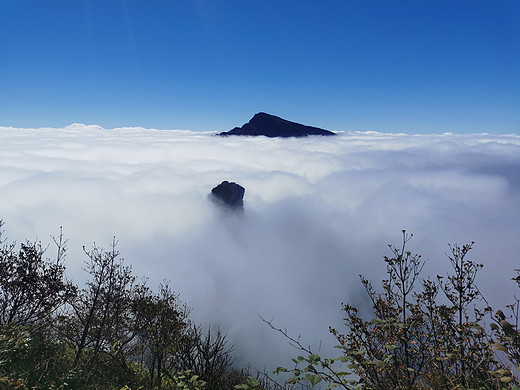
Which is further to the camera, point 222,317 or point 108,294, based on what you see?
point 222,317

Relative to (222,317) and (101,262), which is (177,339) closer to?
(101,262)

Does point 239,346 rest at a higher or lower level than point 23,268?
lower

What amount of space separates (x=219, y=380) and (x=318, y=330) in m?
185

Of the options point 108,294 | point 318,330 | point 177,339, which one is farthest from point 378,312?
point 318,330

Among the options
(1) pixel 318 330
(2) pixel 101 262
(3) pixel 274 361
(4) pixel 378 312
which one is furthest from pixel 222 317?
(4) pixel 378 312

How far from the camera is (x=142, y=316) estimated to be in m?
28.5

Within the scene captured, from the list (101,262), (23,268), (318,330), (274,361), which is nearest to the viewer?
(23,268)

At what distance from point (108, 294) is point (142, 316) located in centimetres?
416

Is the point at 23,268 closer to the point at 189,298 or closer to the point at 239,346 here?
the point at 239,346

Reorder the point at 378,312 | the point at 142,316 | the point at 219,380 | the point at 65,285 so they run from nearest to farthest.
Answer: the point at 378,312 < the point at 219,380 < the point at 65,285 < the point at 142,316

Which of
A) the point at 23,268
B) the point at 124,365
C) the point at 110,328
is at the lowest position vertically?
the point at 124,365

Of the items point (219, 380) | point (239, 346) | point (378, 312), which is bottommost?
point (239, 346)

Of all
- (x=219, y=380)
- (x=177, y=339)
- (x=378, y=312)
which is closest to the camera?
(x=378, y=312)

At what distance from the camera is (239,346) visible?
14900cm
